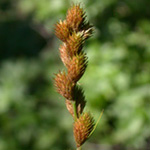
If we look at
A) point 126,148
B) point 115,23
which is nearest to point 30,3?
point 115,23

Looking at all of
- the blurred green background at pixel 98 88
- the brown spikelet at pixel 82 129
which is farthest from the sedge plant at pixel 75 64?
the blurred green background at pixel 98 88

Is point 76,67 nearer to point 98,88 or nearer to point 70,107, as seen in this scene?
point 70,107

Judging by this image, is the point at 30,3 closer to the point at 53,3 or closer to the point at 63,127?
the point at 53,3

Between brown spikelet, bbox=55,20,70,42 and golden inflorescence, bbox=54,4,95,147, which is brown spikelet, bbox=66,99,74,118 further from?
brown spikelet, bbox=55,20,70,42

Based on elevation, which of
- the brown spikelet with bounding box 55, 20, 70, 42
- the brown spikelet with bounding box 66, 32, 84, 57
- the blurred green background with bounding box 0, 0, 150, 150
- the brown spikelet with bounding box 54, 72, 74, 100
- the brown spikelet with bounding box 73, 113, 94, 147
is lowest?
the brown spikelet with bounding box 73, 113, 94, 147

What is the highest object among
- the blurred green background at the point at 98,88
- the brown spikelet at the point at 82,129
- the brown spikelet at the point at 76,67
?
the blurred green background at the point at 98,88

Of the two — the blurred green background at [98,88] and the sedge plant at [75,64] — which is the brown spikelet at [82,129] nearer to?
the sedge plant at [75,64]

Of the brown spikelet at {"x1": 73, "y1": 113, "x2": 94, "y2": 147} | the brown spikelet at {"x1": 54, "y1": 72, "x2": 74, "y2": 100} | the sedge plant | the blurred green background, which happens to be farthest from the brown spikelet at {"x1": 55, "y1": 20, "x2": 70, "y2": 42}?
the blurred green background
